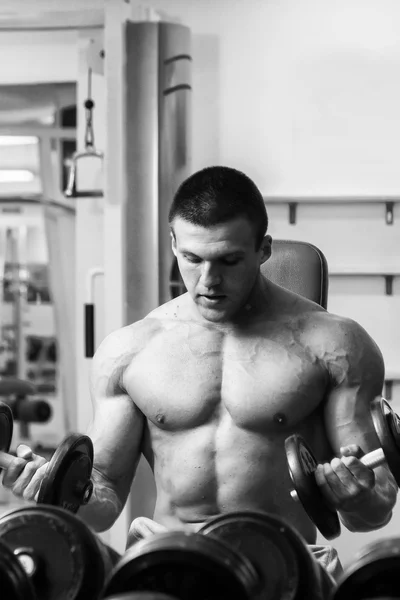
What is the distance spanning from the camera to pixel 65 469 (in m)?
1.25

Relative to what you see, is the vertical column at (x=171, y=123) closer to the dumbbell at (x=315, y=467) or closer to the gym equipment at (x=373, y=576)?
the dumbbell at (x=315, y=467)

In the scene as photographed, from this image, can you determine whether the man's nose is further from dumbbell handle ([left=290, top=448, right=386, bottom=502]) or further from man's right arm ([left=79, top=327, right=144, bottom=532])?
dumbbell handle ([left=290, top=448, right=386, bottom=502])

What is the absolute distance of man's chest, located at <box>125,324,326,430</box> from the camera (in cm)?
177

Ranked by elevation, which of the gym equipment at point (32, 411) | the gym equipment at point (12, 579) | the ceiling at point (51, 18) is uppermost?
the ceiling at point (51, 18)

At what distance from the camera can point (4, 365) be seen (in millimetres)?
5559

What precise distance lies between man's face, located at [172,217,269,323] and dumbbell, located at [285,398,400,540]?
1.50 feet

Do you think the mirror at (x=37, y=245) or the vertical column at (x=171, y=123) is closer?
the vertical column at (x=171, y=123)

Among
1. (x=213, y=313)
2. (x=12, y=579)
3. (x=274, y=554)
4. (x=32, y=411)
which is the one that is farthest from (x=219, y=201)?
(x=32, y=411)

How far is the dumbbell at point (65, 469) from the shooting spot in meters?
1.22

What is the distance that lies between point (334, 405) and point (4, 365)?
13.6 ft

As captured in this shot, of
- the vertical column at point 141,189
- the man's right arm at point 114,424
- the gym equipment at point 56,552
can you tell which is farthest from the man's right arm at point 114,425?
the vertical column at point 141,189

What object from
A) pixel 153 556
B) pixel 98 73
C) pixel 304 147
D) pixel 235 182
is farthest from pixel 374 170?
pixel 153 556

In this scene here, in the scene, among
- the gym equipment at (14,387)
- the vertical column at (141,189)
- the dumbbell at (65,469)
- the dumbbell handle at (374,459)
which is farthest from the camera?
the gym equipment at (14,387)

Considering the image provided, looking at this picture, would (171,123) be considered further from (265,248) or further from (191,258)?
(191,258)
